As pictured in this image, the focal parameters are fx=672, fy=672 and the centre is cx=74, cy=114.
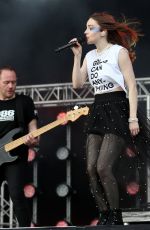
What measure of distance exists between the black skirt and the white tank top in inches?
1.9

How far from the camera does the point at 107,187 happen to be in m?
4.11

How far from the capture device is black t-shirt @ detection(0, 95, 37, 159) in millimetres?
4836

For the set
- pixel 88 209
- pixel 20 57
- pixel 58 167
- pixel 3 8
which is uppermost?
pixel 3 8

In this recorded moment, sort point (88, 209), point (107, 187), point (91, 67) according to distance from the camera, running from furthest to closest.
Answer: point (88, 209)
point (91, 67)
point (107, 187)

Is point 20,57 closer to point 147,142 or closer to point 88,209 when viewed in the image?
point 88,209

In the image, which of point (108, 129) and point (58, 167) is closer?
point (108, 129)

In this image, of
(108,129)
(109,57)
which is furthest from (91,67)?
(108,129)

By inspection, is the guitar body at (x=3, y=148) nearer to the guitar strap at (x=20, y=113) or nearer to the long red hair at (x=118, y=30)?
the guitar strap at (x=20, y=113)

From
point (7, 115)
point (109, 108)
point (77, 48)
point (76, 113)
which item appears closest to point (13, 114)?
point (7, 115)

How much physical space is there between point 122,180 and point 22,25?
14.4 feet

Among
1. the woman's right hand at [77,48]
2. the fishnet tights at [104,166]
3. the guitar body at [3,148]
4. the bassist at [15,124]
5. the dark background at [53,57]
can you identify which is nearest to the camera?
the fishnet tights at [104,166]

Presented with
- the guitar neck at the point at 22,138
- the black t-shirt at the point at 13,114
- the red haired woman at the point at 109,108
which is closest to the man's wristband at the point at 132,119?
the red haired woman at the point at 109,108

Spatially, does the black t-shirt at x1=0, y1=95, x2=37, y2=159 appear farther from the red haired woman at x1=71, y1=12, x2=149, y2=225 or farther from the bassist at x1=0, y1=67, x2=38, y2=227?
the red haired woman at x1=71, y1=12, x2=149, y2=225

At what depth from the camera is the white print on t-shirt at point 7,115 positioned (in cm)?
483
